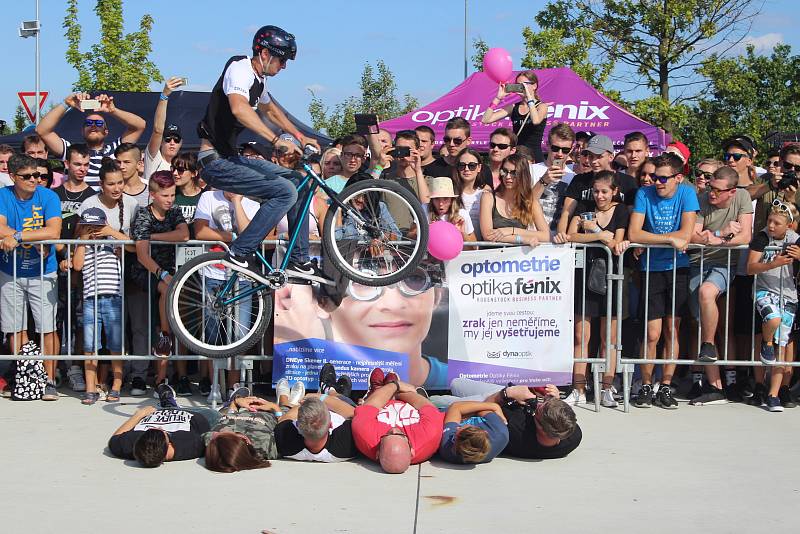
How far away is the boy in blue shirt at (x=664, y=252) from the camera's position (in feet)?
25.2

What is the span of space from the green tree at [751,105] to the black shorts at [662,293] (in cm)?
1874

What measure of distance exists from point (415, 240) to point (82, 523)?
123 inches

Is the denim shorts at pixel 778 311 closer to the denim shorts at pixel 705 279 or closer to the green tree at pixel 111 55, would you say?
the denim shorts at pixel 705 279

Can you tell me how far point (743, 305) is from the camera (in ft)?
26.5

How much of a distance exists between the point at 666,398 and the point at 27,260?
5653mm

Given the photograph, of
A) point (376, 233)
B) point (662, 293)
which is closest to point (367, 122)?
point (376, 233)

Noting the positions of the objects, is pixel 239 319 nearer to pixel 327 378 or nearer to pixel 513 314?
pixel 327 378

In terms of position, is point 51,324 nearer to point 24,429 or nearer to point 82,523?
point 24,429

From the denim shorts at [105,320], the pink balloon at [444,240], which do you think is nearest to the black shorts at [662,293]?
the pink balloon at [444,240]

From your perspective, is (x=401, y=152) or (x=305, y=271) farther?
(x=401, y=152)

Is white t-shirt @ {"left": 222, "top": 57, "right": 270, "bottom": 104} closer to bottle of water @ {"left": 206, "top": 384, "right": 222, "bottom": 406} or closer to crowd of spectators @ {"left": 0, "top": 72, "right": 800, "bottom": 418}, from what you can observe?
crowd of spectators @ {"left": 0, "top": 72, "right": 800, "bottom": 418}

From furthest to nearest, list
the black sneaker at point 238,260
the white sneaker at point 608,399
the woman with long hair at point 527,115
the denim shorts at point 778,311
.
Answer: the woman with long hair at point 527,115 < the white sneaker at point 608,399 < the denim shorts at point 778,311 < the black sneaker at point 238,260

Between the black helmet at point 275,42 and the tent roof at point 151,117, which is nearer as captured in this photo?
the black helmet at point 275,42

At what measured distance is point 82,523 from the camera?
471 cm
